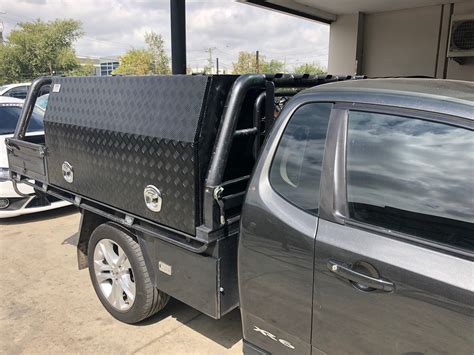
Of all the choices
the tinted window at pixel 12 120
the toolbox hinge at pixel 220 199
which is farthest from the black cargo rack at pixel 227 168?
the tinted window at pixel 12 120

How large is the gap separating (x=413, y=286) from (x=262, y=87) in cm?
136

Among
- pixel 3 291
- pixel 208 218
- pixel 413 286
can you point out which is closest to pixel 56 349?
pixel 3 291

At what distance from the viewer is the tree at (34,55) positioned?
46.5m

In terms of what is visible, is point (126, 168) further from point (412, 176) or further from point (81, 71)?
point (81, 71)

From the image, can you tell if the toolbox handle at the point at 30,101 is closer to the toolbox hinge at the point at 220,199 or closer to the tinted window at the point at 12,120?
the tinted window at the point at 12,120

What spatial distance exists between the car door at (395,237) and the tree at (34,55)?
50.6 meters

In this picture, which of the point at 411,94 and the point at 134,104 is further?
the point at 134,104

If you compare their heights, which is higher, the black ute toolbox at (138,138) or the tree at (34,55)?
the tree at (34,55)

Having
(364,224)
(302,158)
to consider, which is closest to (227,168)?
(302,158)

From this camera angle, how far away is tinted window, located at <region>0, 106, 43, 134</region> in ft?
20.3

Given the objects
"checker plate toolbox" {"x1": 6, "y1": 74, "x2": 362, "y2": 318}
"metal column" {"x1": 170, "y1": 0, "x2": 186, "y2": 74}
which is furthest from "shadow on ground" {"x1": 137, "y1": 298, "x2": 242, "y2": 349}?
"metal column" {"x1": 170, "y1": 0, "x2": 186, "y2": 74}

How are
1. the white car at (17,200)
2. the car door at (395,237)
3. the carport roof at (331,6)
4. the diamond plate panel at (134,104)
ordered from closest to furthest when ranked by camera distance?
the car door at (395,237), the diamond plate panel at (134,104), the white car at (17,200), the carport roof at (331,6)

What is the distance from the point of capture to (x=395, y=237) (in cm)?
164

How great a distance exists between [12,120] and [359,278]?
6289 mm
